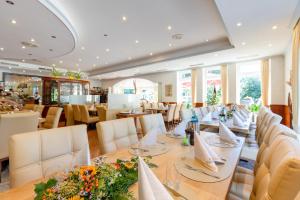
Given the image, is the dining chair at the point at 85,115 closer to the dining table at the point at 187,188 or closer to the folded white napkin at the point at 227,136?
the dining table at the point at 187,188

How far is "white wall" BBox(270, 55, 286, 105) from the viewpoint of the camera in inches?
241

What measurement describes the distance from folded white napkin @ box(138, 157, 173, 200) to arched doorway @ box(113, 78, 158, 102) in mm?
10030

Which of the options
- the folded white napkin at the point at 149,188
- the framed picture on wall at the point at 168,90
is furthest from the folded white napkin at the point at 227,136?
the framed picture on wall at the point at 168,90

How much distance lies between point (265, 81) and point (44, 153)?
7878 mm

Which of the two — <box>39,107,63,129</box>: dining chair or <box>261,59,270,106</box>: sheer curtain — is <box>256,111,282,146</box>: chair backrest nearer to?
<box>39,107,63,129</box>: dining chair

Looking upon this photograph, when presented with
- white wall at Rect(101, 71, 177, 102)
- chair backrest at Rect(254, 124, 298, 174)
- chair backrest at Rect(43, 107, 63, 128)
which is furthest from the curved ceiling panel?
white wall at Rect(101, 71, 177, 102)

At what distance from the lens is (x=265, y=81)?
6508 mm

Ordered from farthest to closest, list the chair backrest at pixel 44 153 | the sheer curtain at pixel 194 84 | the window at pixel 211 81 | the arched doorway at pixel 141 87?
the arched doorway at pixel 141 87, the sheer curtain at pixel 194 84, the window at pixel 211 81, the chair backrest at pixel 44 153

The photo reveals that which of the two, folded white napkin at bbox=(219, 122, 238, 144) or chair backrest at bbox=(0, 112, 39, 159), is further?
chair backrest at bbox=(0, 112, 39, 159)

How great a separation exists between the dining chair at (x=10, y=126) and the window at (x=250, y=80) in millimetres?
7896

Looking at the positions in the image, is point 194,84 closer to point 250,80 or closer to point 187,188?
point 250,80

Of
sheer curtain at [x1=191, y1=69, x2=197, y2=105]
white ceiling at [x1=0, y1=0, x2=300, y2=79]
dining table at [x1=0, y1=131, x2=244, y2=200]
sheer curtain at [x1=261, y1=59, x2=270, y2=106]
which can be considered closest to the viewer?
dining table at [x1=0, y1=131, x2=244, y2=200]

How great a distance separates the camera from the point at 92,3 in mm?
3012

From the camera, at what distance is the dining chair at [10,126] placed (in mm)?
2066
